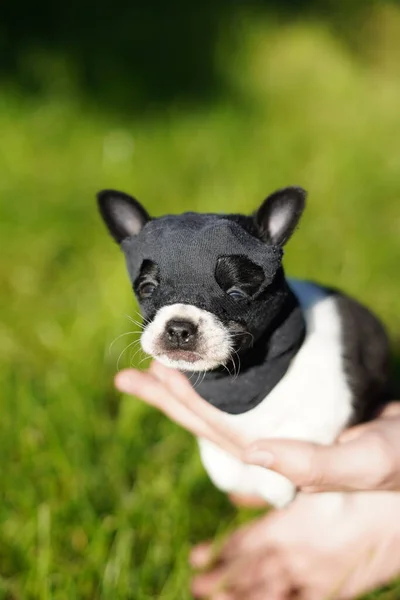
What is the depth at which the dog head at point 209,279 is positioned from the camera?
4.11ft

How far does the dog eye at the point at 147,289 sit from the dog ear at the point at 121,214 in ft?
0.45

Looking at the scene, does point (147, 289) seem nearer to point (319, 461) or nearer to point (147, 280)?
point (147, 280)

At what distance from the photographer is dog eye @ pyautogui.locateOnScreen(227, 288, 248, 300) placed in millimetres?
1292

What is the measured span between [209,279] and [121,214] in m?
0.28

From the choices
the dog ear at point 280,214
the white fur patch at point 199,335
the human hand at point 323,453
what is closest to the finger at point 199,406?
the human hand at point 323,453

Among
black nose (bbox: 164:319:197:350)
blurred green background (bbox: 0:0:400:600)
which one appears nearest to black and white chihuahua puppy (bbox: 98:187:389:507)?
black nose (bbox: 164:319:197:350)

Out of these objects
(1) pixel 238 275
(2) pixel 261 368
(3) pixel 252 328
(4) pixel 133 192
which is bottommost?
(4) pixel 133 192

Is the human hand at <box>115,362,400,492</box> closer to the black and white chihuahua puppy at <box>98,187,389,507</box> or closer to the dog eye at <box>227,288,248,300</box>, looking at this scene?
the black and white chihuahua puppy at <box>98,187,389,507</box>

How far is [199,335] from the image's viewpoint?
4.08 feet

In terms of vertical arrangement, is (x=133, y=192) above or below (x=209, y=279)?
below

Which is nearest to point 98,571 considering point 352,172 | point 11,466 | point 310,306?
point 11,466

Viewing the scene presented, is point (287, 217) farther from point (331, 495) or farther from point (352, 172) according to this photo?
point (352, 172)

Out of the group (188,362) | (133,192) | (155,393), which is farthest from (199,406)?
(133,192)

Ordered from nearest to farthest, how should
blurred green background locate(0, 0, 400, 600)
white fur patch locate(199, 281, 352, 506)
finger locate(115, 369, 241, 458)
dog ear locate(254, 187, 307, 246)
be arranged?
1. dog ear locate(254, 187, 307, 246)
2. white fur patch locate(199, 281, 352, 506)
3. finger locate(115, 369, 241, 458)
4. blurred green background locate(0, 0, 400, 600)
